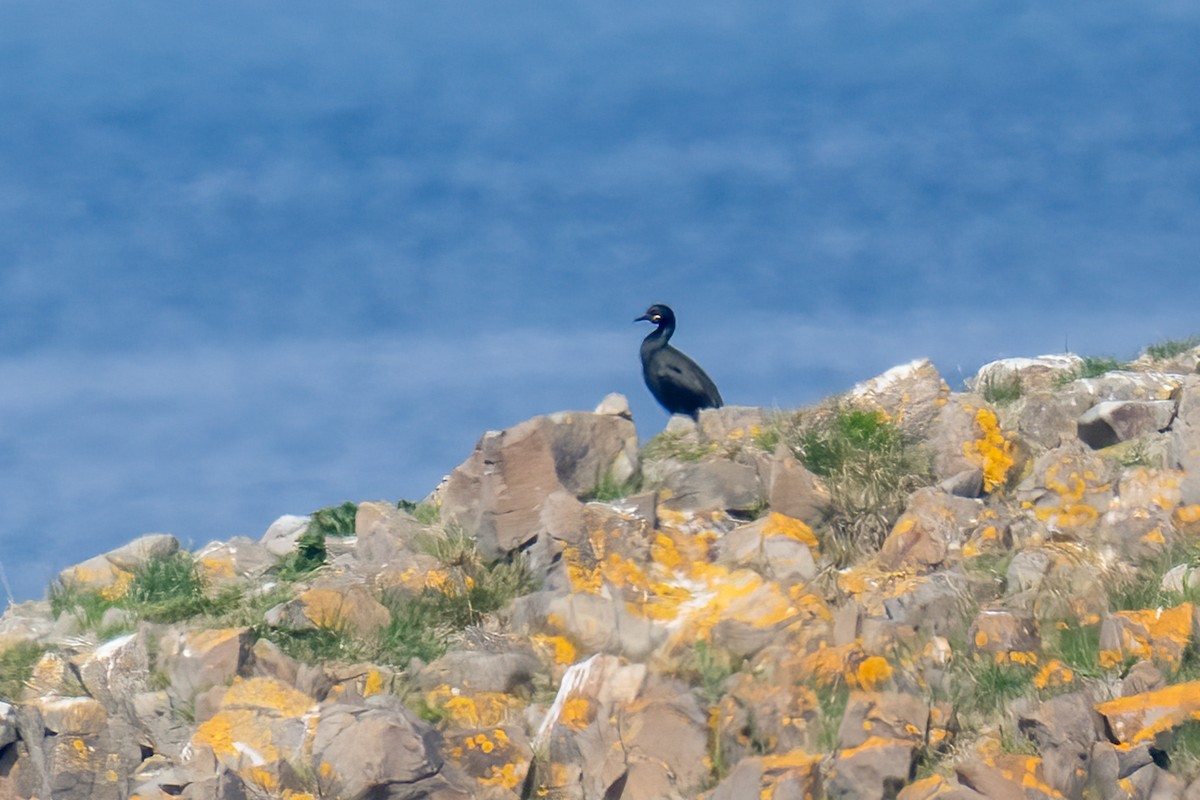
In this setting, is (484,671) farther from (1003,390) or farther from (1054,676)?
(1003,390)

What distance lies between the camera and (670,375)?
18.7 m

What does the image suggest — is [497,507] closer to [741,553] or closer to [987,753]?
[741,553]

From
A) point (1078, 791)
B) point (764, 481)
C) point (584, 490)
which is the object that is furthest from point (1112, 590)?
point (584, 490)

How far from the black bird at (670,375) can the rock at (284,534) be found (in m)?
4.67

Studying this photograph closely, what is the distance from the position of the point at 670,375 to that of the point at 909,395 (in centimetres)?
439

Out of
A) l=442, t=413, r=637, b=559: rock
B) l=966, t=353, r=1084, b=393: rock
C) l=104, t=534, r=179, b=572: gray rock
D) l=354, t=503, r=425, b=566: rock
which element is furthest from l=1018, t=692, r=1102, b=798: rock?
l=104, t=534, r=179, b=572: gray rock

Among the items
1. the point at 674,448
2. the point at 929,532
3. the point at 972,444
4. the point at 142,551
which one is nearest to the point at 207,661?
the point at 142,551

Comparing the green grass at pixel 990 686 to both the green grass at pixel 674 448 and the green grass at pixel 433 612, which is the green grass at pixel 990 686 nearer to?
the green grass at pixel 433 612

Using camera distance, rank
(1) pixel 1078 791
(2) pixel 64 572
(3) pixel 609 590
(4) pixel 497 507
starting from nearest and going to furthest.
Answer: (1) pixel 1078 791, (3) pixel 609 590, (4) pixel 497 507, (2) pixel 64 572

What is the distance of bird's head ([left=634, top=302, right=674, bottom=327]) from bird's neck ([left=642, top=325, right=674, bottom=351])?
61mm

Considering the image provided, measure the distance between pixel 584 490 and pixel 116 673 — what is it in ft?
14.0

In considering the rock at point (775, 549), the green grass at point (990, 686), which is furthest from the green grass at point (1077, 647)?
the rock at point (775, 549)

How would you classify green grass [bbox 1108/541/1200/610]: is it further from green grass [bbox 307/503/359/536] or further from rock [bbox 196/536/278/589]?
rock [bbox 196/536/278/589]

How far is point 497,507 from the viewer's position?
13.8 metres
